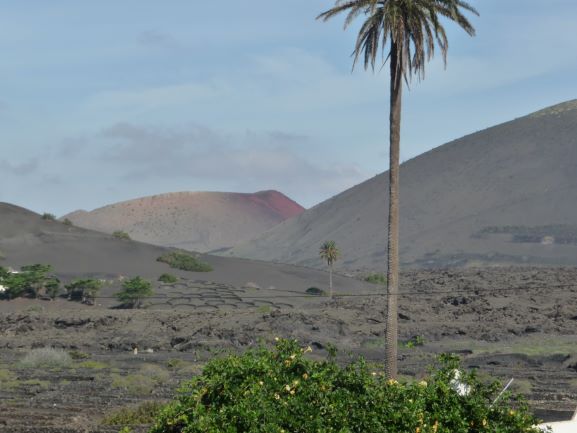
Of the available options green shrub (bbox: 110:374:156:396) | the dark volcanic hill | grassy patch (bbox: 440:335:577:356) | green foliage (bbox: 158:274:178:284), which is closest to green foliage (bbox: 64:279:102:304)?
green foliage (bbox: 158:274:178:284)

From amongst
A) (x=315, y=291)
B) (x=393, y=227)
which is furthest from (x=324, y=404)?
A: (x=315, y=291)

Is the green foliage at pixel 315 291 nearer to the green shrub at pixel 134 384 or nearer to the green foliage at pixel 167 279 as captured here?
the green foliage at pixel 167 279

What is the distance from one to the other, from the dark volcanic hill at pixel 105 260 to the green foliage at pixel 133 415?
220 ft

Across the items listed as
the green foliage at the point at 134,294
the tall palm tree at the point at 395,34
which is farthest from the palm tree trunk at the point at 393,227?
the green foliage at the point at 134,294

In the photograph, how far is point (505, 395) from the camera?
17.6 metres

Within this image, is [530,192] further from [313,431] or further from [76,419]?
[313,431]

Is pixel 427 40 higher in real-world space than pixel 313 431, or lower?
higher

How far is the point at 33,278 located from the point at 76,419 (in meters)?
60.4

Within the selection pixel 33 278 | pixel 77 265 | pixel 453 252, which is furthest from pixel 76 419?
pixel 453 252

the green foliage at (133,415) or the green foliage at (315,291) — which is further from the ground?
the green foliage at (315,291)

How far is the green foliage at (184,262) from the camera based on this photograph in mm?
114250

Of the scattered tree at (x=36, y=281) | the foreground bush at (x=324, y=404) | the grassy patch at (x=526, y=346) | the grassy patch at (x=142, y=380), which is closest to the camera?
the foreground bush at (x=324, y=404)

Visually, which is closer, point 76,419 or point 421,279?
point 76,419

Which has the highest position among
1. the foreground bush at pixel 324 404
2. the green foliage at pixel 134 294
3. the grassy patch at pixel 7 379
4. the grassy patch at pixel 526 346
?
the green foliage at pixel 134 294
